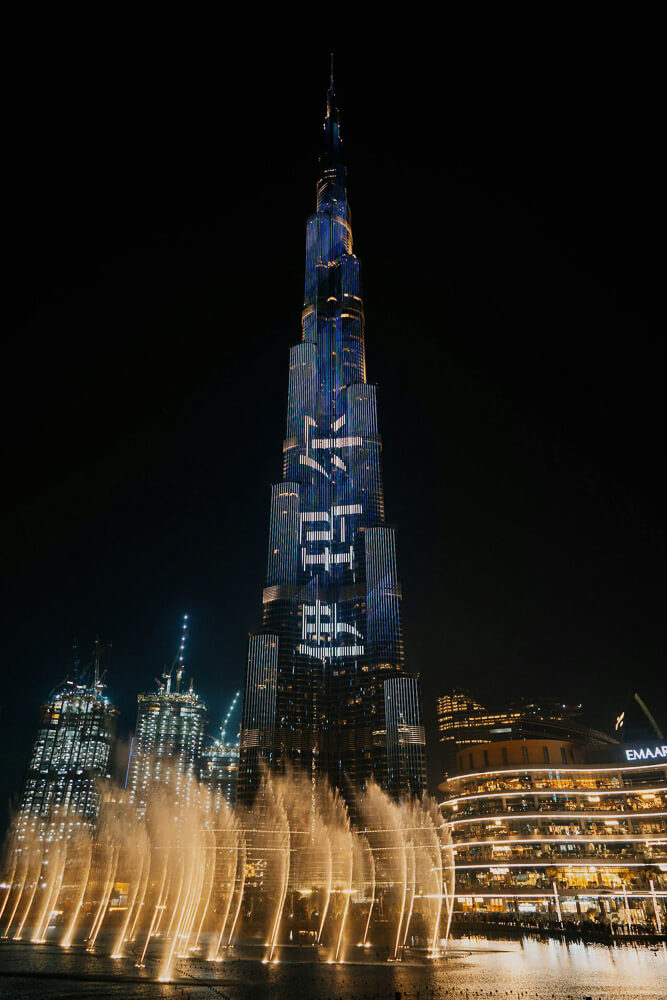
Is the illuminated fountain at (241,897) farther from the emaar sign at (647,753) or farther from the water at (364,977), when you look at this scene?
the emaar sign at (647,753)

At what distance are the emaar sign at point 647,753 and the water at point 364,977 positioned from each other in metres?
75.4

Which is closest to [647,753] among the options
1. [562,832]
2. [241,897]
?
[562,832]

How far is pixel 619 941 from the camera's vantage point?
259 feet

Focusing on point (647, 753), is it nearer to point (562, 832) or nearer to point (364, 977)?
point (562, 832)

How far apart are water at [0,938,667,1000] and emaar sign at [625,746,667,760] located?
75409 millimetres

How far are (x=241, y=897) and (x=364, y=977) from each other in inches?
5265

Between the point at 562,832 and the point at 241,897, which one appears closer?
the point at 562,832

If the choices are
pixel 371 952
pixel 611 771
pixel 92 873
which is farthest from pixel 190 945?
pixel 92 873

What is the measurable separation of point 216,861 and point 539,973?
509 feet

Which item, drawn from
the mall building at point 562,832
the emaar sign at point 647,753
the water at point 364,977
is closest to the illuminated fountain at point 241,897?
the water at point 364,977

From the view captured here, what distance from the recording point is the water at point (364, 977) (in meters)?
44.2

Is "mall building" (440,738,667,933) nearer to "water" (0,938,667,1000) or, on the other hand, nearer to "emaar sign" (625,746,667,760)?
"emaar sign" (625,746,667,760)

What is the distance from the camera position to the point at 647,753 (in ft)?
456

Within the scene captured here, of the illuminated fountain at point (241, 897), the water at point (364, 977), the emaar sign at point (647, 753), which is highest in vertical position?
the emaar sign at point (647, 753)
